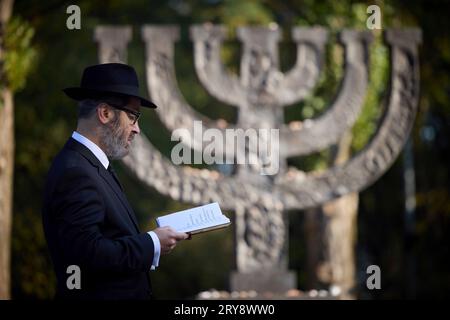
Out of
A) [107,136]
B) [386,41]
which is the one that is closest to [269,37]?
[386,41]

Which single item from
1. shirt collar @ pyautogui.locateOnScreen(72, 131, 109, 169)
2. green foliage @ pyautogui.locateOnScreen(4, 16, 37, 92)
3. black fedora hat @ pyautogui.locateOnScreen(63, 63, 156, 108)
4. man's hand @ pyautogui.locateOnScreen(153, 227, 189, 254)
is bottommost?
man's hand @ pyautogui.locateOnScreen(153, 227, 189, 254)

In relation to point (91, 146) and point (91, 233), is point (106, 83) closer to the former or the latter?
point (91, 146)

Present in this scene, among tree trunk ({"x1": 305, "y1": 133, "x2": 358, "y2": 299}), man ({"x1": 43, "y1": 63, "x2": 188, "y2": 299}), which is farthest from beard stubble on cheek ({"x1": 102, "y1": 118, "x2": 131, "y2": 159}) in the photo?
tree trunk ({"x1": 305, "y1": 133, "x2": 358, "y2": 299})

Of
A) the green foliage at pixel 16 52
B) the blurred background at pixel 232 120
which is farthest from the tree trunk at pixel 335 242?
the green foliage at pixel 16 52

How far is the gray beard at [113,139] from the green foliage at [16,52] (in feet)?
10.3

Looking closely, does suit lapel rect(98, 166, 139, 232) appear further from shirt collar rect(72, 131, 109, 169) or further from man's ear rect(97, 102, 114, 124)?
man's ear rect(97, 102, 114, 124)

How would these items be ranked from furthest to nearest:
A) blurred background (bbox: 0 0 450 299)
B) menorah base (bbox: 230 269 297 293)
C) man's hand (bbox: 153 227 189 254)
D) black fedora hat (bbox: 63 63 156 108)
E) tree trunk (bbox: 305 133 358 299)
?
tree trunk (bbox: 305 133 358 299) < blurred background (bbox: 0 0 450 299) < menorah base (bbox: 230 269 297 293) < black fedora hat (bbox: 63 63 156 108) < man's hand (bbox: 153 227 189 254)

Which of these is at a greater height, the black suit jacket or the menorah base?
the black suit jacket

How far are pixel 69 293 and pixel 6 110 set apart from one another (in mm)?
3437

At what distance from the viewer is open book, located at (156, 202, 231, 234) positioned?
128 inches

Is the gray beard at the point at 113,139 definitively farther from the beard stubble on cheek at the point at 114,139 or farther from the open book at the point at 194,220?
the open book at the point at 194,220

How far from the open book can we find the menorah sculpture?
322 centimetres

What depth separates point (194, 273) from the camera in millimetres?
12891

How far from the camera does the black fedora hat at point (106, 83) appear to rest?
3260 millimetres
